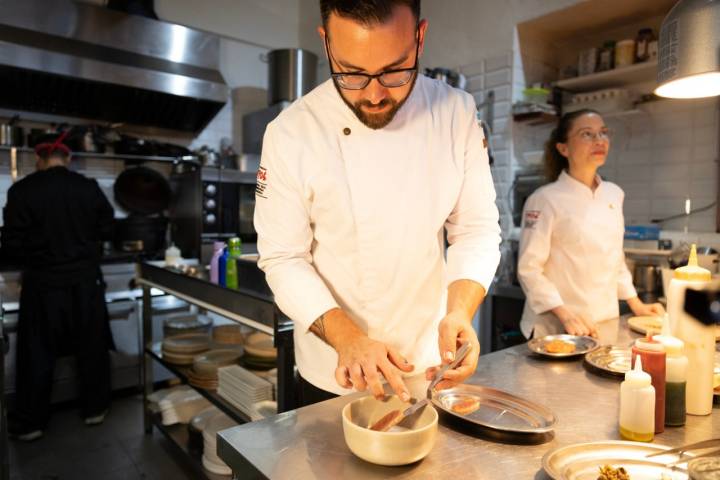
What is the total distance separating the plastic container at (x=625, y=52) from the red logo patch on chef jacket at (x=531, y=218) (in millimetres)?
1711

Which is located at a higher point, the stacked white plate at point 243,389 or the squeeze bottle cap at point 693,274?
the squeeze bottle cap at point 693,274

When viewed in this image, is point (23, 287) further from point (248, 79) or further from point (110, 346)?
point (248, 79)

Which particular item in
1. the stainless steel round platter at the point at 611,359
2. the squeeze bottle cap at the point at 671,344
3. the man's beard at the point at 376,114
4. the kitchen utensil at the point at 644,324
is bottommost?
the stainless steel round platter at the point at 611,359

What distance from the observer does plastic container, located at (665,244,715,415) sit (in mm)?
1010

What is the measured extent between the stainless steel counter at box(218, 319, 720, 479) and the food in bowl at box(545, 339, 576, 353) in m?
0.18

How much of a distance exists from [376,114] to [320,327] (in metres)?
0.50

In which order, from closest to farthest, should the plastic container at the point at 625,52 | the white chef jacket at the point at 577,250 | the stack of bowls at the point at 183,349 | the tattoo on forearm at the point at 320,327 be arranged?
1. the tattoo on forearm at the point at 320,327
2. the white chef jacket at the point at 577,250
3. the stack of bowls at the point at 183,349
4. the plastic container at the point at 625,52

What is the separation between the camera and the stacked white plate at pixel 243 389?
1990mm

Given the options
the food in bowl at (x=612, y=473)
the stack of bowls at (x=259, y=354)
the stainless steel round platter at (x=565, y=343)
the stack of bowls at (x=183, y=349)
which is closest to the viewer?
the food in bowl at (x=612, y=473)

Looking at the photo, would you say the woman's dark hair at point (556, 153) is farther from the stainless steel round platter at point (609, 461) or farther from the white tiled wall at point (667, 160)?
the stainless steel round platter at point (609, 461)

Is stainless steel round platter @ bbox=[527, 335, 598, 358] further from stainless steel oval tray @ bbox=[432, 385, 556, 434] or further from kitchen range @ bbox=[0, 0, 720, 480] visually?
stainless steel oval tray @ bbox=[432, 385, 556, 434]

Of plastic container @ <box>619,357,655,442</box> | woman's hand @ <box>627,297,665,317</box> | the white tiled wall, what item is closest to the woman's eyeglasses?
woman's hand @ <box>627,297,665,317</box>

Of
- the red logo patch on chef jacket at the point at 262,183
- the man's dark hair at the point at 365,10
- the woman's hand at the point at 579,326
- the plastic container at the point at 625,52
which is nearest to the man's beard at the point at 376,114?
the man's dark hair at the point at 365,10

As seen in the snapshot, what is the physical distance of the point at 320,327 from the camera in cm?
112
